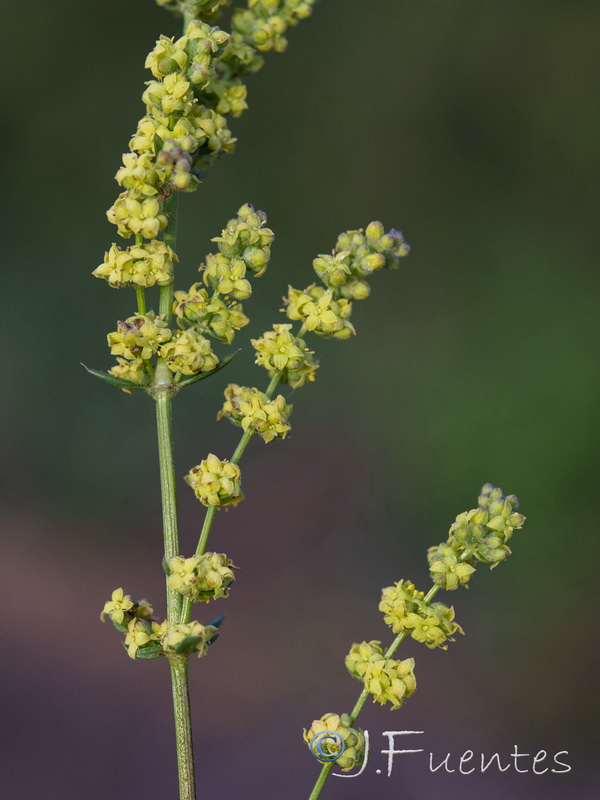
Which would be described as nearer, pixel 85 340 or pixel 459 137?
pixel 85 340

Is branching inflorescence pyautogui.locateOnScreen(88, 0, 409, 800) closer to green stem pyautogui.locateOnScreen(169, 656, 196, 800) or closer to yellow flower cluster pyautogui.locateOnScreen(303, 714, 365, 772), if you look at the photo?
green stem pyautogui.locateOnScreen(169, 656, 196, 800)

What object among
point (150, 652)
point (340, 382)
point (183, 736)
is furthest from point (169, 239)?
point (340, 382)

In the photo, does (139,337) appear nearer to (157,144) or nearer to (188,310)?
(188,310)

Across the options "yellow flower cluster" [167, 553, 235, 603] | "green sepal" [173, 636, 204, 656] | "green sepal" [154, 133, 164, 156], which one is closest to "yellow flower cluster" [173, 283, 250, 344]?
"green sepal" [154, 133, 164, 156]

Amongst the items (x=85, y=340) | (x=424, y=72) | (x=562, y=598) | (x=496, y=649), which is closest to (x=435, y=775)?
(x=496, y=649)

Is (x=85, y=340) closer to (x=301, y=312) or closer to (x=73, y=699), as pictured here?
(x=73, y=699)

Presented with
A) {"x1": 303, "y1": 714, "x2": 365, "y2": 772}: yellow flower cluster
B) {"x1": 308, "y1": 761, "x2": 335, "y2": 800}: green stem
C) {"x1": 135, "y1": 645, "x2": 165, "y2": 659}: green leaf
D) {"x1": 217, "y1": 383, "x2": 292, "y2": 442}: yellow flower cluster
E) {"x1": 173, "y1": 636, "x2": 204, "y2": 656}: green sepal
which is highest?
{"x1": 217, "y1": 383, "x2": 292, "y2": 442}: yellow flower cluster

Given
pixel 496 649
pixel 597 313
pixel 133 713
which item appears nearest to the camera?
pixel 133 713
